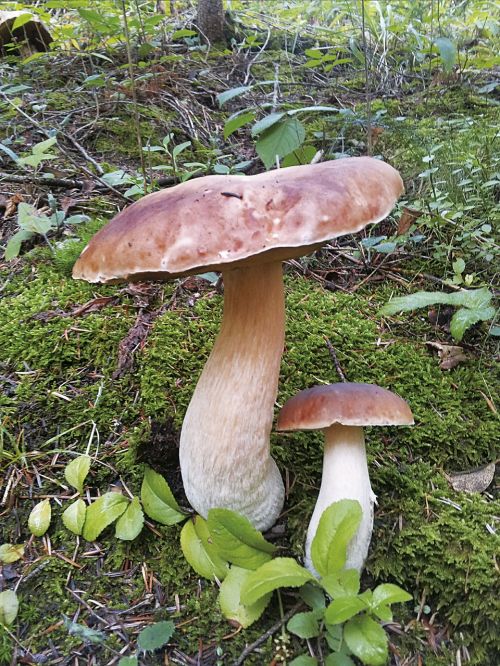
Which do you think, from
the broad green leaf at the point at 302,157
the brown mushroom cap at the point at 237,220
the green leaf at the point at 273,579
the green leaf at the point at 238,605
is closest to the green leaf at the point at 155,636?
the green leaf at the point at 238,605

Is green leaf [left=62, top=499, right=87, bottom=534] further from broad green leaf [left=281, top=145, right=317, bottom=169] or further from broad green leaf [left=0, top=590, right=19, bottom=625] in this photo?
broad green leaf [left=281, top=145, right=317, bottom=169]

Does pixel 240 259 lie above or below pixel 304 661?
above

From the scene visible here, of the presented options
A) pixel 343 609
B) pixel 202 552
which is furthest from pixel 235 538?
pixel 343 609

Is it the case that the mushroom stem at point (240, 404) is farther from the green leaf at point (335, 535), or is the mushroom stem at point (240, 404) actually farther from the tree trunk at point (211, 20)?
the tree trunk at point (211, 20)

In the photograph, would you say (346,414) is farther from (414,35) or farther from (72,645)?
(414,35)

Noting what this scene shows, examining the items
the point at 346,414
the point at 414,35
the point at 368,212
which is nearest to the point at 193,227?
the point at 368,212

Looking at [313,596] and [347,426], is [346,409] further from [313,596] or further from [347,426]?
[313,596]
